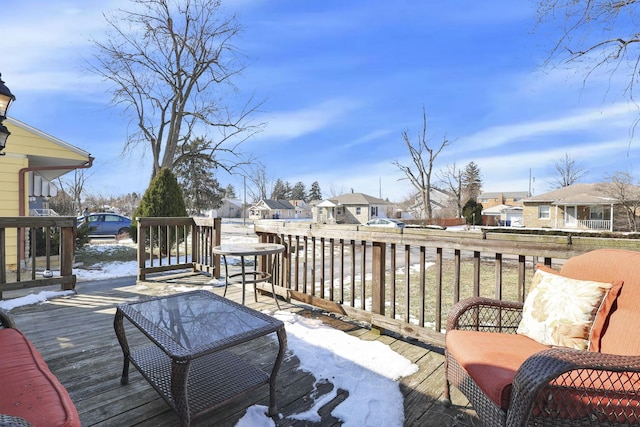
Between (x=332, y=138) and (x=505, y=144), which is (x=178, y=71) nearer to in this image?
(x=332, y=138)

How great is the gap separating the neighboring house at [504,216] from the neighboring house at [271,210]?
24.7 metres

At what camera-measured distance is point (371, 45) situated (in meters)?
9.41

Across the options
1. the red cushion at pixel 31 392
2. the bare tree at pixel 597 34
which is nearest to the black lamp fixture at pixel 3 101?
the red cushion at pixel 31 392

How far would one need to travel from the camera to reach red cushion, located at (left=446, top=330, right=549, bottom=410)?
1.23m

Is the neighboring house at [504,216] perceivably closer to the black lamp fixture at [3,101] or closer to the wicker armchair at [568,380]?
the wicker armchair at [568,380]

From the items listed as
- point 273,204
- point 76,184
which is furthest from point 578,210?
point 76,184

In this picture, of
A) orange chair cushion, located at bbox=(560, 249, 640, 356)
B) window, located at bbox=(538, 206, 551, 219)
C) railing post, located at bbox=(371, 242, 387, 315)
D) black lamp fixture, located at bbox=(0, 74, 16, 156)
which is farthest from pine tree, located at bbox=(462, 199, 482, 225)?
black lamp fixture, located at bbox=(0, 74, 16, 156)

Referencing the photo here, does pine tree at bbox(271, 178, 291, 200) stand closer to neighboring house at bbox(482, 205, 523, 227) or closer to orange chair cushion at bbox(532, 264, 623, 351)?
neighboring house at bbox(482, 205, 523, 227)

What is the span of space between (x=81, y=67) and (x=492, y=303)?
1384cm

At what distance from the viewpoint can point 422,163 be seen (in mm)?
26625

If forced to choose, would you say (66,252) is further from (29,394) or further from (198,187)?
(198,187)

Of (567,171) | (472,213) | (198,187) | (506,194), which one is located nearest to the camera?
(198,187)

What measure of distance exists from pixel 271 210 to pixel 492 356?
41373mm

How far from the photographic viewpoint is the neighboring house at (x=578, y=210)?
67.3ft
